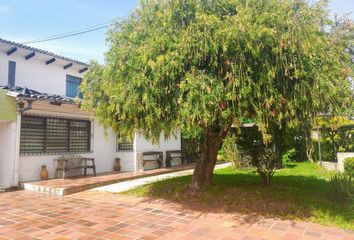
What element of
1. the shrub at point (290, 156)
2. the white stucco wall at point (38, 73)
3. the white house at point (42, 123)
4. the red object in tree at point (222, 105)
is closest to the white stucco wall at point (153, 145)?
the white house at point (42, 123)

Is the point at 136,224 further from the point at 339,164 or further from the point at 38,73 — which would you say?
the point at 339,164

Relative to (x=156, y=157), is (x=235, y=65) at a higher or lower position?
higher

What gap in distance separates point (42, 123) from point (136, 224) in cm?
777

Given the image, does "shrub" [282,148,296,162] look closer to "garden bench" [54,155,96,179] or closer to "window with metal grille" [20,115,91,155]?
"garden bench" [54,155,96,179]

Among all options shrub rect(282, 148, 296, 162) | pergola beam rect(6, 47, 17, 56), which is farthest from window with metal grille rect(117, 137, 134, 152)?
shrub rect(282, 148, 296, 162)

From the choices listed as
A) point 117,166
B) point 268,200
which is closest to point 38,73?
point 117,166

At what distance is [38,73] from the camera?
1475cm

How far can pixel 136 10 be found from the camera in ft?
23.7

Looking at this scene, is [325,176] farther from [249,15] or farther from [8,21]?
[8,21]

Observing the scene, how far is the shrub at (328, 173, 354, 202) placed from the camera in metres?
7.61

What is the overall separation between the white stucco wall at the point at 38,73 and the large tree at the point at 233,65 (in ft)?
31.3

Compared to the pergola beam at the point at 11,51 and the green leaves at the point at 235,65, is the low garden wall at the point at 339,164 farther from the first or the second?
the pergola beam at the point at 11,51

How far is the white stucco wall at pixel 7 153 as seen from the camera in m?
10.4

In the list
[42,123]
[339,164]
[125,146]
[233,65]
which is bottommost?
[339,164]
